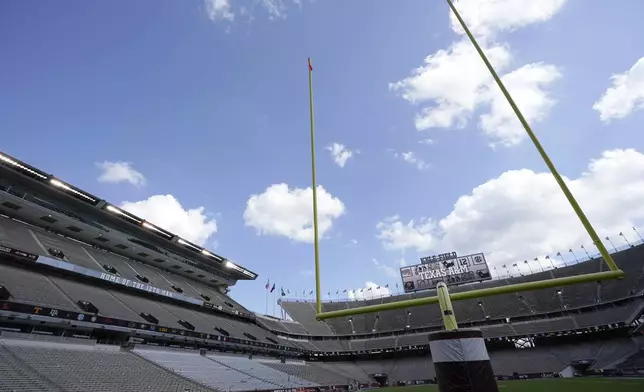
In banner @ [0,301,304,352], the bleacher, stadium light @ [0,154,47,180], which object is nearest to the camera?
the bleacher

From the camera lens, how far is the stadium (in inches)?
636

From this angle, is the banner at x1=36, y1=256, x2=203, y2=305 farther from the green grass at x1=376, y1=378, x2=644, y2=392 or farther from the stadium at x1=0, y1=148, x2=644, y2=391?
the green grass at x1=376, y1=378, x2=644, y2=392

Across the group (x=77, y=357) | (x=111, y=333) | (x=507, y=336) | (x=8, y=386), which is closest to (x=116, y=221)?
(x=111, y=333)

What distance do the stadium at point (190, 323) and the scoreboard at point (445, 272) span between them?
362 inches

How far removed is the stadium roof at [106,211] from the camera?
20.1m

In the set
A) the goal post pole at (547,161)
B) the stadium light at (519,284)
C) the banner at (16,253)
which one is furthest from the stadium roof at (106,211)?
the goal post pole at (547,161)

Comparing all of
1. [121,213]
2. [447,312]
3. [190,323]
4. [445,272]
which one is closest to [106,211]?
[121,213]

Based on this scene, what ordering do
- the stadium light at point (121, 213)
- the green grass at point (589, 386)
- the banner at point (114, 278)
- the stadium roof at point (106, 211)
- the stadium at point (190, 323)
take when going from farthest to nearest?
the stadium light at point (121, 213)
the stadium roof at point (106, 211)
the banner at point (114, 278)
the stadium at point (190, 323)
the green grass at point (589, 386)

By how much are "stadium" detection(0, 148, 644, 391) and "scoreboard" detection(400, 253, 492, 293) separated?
9186 millimetres

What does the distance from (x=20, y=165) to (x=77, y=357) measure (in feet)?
41.7

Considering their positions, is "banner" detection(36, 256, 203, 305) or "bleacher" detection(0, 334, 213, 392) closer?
"bleacher" detection(0, 334, 213, 392)

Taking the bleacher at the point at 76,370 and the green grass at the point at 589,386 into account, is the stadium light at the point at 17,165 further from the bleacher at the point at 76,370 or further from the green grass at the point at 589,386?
the green grass at the point at 589,386

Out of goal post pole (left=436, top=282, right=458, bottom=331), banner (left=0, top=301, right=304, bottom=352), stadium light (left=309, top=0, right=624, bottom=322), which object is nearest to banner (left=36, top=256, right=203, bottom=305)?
banner (left=0, top=301, right=304, bottom=352)

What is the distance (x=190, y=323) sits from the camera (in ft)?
83.7
